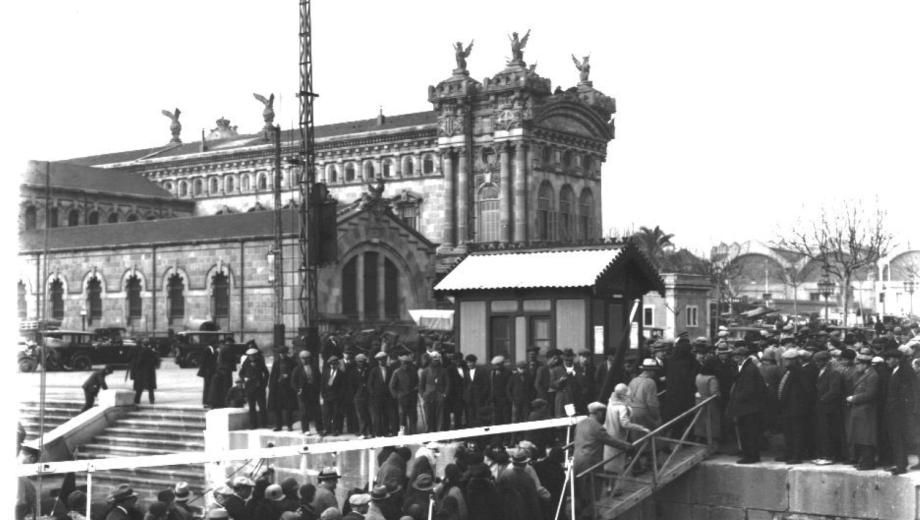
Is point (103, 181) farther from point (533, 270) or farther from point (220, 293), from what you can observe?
point (533, 270)

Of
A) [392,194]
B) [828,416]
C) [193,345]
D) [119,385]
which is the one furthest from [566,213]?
[828,416]

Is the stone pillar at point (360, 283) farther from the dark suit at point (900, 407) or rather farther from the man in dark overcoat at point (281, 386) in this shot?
the dark suit at point (900, 407)

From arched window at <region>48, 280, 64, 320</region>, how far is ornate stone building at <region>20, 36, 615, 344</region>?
0.91ft

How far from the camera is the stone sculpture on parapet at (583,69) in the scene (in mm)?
68875

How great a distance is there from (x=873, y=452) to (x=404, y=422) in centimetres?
810

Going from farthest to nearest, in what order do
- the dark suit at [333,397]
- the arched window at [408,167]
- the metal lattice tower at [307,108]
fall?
the arched window at [408,167]
the metal lattice tower at [307,108]
the dark suit at [333,397]

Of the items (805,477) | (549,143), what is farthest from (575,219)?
(805,477)

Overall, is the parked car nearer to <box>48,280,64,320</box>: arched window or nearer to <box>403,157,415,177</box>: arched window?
<box>48,280,64,320</box>: arched window

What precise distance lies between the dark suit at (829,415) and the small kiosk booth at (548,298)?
5.83 m

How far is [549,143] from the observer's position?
64312 mm

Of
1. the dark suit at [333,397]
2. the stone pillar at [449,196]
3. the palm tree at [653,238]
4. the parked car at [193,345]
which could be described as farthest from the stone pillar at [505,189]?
the dark suit at [333,397]

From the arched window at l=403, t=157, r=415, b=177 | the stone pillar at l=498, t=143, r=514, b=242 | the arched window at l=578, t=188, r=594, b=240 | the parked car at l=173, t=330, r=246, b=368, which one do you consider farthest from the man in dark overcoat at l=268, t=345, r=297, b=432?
the arched window at l=578, t=188, r=594, b=240

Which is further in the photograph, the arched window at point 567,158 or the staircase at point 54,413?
the arched window at point 567,158

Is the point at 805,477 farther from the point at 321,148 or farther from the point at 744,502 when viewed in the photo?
the point at 321,148
